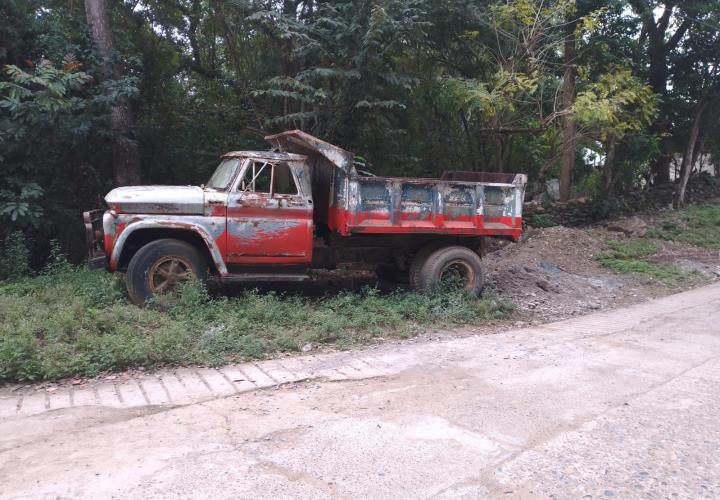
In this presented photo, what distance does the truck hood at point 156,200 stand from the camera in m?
7.06

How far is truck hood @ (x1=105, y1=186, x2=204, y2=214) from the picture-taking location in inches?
278

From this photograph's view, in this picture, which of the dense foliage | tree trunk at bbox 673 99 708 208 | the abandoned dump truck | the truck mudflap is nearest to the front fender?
the abandoned dump truck

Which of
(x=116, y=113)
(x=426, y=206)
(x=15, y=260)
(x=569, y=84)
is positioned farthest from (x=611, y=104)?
(x=15, y=260)

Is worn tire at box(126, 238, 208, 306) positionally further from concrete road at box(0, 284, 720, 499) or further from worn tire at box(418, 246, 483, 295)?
worn tire at box(418, 246, 483, 295)

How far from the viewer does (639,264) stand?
38.2ft

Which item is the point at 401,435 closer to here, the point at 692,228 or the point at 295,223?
the point at 295,223

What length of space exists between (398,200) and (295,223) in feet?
4.76

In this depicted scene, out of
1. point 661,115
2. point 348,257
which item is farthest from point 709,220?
point 348,257

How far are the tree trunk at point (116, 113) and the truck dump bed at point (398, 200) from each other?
3.11m

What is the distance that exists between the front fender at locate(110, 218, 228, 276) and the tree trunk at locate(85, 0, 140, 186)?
3.55m

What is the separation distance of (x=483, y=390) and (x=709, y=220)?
562 inches

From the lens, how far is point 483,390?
5098 mm

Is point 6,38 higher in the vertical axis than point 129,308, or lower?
higher

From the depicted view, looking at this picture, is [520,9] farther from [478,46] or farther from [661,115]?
[661,115]
